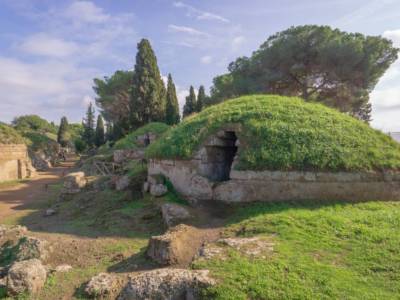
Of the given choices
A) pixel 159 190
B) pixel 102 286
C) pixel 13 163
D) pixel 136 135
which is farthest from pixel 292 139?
pixel 13 163

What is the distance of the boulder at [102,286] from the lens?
4.75m

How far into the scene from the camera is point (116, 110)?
117 feet

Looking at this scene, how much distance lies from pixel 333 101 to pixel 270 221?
17.0 meters

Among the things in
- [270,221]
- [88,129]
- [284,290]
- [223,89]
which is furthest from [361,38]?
[88,129]

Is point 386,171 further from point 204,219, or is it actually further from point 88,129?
point 88,129

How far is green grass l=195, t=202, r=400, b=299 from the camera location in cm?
424

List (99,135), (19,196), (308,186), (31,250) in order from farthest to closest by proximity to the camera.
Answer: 1. (99,135)
2. (19,196)
3. (308,186)
4. (31,250)

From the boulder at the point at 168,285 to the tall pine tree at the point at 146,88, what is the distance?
22947 mm

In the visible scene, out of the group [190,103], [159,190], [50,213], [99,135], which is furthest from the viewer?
[99,135]

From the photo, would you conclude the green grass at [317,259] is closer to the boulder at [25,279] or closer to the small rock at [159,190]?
the boulder at [25,279]

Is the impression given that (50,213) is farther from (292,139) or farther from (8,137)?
(8,137)

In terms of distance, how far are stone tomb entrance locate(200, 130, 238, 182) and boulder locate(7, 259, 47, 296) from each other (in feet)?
16.6

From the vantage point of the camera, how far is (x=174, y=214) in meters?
7.48

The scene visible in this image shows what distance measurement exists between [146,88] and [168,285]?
23283 millimetres
